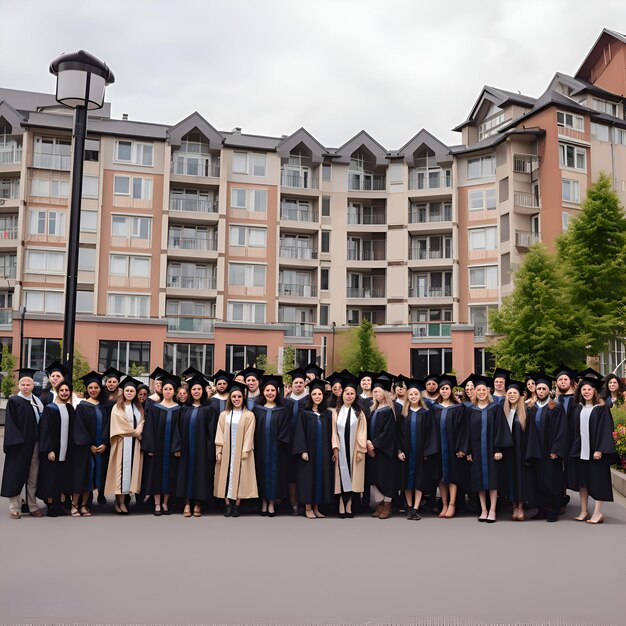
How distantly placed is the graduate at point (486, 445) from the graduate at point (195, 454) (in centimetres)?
379

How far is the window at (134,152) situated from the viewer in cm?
4862

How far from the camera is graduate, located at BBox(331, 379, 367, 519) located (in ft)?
37.1

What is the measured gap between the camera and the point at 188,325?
48.1 meters

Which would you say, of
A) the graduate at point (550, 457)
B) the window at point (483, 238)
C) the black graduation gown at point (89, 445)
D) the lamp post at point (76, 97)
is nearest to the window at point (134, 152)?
the window at point (483, 238)

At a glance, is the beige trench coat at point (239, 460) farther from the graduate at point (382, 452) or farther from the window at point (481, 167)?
the window at point (481, 167)

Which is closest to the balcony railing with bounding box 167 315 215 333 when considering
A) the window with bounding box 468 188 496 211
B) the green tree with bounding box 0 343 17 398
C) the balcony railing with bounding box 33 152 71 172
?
the green tree with bounding box 0 343 17 398

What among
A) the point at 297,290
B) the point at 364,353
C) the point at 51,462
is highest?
the point at 297,290

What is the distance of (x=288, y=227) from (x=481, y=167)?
13.2 meters

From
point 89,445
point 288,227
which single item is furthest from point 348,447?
point 288,227

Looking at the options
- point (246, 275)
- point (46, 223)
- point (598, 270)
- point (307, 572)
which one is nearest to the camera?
point (307, 572)

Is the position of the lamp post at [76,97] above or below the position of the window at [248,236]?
below

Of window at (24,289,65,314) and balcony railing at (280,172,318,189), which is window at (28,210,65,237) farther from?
balcony railing at (280,172,318,189)

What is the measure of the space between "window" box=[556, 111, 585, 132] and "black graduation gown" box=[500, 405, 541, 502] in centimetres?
3955

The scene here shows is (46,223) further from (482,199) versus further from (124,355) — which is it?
(482,199)
